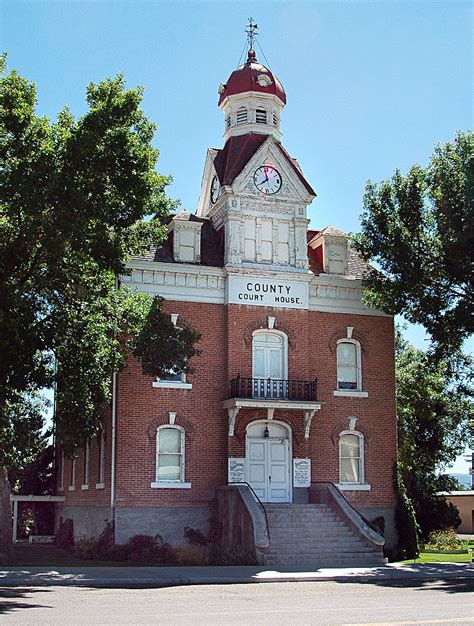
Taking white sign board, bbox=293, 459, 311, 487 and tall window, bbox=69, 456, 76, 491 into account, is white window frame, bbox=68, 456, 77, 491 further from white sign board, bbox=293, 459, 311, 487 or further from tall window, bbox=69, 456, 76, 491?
white sign board, bbox=293, 459, 311, 487

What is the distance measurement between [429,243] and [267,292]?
5.68 meters

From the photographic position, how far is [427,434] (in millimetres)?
38906

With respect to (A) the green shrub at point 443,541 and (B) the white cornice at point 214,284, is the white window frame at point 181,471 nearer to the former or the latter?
(B) the white cornice at point 214,284

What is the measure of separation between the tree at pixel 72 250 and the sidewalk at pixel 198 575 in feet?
12.1

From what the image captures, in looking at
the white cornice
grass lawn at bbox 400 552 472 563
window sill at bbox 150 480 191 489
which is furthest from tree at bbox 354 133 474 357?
window sill at bbox 150 480 191 489

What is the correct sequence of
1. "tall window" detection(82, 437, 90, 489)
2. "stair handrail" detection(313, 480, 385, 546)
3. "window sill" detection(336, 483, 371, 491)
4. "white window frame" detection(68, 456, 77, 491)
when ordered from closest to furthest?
"stair handrail" detection(313, 480, 385, 546)
"window sill" detection(336, 483, 371, 491)
"tall window" detection(82, 437, 90, 489)
"white window frame" detection(68, 456, 77, 491)

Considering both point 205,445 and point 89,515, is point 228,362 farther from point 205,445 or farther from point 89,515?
point 89,515

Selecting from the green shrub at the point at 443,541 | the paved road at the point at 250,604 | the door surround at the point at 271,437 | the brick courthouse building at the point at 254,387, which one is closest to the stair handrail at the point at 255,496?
the brick courthouse building at the point at 254,387

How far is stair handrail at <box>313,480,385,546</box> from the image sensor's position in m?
25.6

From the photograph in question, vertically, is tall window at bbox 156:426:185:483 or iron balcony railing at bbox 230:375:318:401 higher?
iron balcony railing at bbox 230:375:318:401

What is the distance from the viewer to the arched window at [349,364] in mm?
30859

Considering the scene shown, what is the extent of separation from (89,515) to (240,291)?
9.13m

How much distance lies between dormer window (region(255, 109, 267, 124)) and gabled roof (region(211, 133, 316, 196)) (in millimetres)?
728

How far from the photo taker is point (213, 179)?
106 feet
